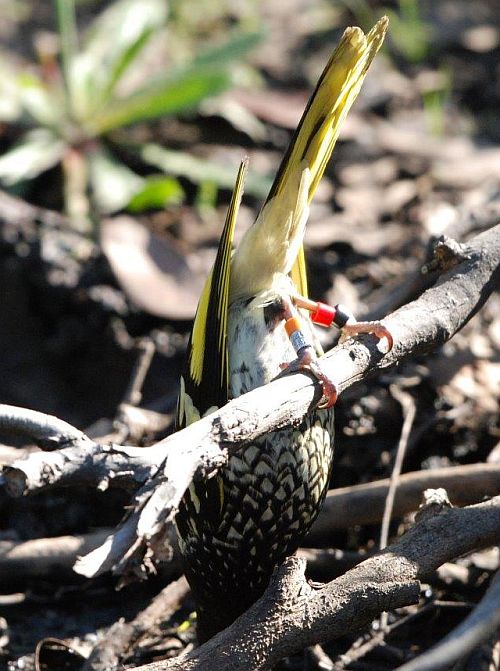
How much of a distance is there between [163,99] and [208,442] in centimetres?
373

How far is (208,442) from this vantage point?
2090 millimetres

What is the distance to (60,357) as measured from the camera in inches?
190

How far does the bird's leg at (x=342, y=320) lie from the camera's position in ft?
8.80

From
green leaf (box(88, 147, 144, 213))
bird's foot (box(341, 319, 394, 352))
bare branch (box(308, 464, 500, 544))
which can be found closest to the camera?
bird's foot (box(341, 319, 394, 352))

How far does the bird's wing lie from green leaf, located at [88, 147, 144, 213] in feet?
8.26

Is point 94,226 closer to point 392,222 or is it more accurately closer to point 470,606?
point 392,222

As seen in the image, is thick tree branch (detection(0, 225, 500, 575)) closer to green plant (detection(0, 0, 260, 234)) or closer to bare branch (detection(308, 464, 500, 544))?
bare branch (detection(308, 464, 500, 544))

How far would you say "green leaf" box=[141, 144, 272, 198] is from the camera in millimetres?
5395

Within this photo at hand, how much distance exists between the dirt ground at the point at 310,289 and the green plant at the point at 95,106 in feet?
0.46

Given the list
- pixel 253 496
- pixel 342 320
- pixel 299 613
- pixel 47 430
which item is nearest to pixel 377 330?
pixel 342 320

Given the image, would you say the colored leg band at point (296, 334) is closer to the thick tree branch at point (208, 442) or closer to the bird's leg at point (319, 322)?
the bird's leg at point (319, 322)

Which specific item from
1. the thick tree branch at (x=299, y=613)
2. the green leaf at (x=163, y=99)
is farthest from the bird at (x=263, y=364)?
the green leaf at (x=163, y=99)

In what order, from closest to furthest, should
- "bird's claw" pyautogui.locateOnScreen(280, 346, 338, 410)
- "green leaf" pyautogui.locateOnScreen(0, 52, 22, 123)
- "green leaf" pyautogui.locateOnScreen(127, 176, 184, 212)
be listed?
"bird's claw" pyautogui.locateOnScreen(280, 346, 338, 410) < "green leaf" pyautogui.locateOnScreen(127, 176, 184, 212) < "green leaf" pyautogui.locateOnScreen(0, 52, 22, 123)

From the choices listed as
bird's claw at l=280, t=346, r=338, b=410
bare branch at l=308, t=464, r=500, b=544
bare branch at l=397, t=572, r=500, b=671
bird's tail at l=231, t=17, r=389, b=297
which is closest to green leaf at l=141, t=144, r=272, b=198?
bare branch at l=308, t=464, r=500, b=544
